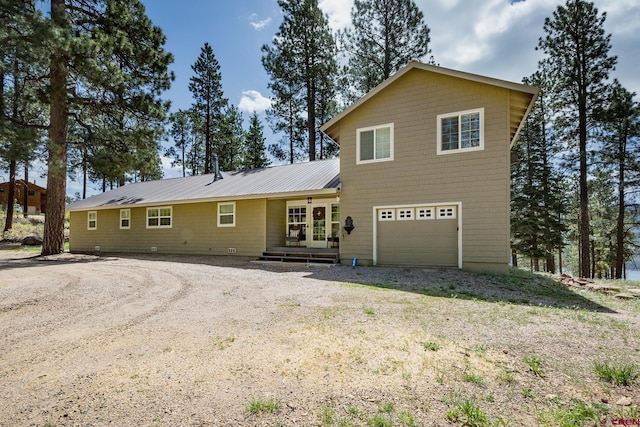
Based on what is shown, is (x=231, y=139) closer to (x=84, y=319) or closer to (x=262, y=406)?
(x=84, y=319)

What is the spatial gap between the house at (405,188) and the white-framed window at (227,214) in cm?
4

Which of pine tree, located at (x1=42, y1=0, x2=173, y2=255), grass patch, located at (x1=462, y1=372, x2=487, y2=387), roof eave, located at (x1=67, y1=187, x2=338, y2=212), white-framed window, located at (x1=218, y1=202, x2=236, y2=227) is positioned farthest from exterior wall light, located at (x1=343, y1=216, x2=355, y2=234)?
pine tree, located at (x1=42, y1=0, x2=173, y2=255)

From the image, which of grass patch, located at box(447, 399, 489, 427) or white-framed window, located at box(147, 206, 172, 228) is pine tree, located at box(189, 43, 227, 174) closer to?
white-framed window, located at box(147, 206, 172, 228)

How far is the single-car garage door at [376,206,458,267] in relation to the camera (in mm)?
9828

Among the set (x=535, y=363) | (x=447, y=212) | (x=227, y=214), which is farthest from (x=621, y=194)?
(x=227, y=214)

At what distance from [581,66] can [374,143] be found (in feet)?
39.3

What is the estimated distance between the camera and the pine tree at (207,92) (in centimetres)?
2514

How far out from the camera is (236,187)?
14.3 metres

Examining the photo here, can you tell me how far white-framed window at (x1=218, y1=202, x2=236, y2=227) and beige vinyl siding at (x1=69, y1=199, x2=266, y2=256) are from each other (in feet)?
0.57

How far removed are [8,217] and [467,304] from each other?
2929 centimetres

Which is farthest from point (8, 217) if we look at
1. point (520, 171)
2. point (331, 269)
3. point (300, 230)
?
point (520, 171)

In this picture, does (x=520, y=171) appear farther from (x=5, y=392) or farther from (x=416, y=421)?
(x=5, y=392)

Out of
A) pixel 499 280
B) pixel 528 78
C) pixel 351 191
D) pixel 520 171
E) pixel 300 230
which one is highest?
pixel 528 78

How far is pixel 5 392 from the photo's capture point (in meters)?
2.70
